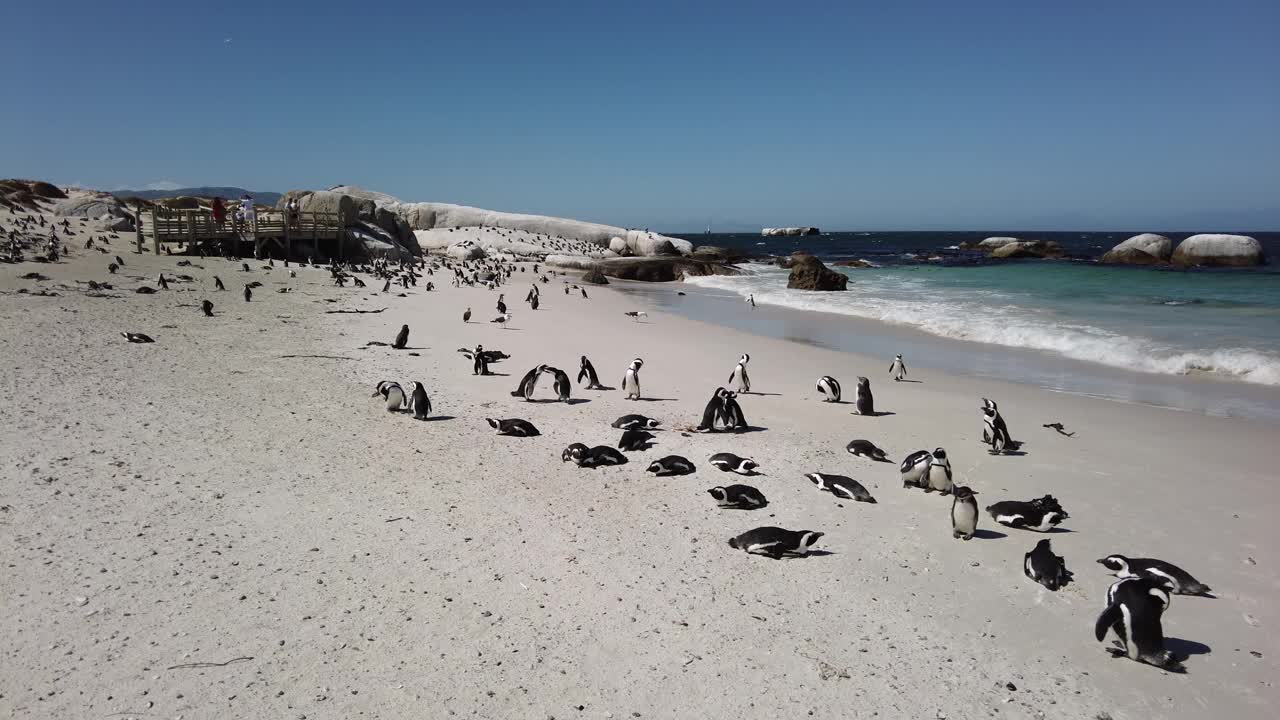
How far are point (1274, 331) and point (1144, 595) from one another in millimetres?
16653

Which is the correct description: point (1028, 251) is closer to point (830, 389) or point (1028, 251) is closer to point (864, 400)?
point (830, 389)

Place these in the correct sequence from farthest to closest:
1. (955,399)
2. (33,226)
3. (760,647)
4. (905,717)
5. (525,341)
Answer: (33,226)
(525,341)
(955,399)
(760,647)
(905,717)

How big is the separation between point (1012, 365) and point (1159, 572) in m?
9.42

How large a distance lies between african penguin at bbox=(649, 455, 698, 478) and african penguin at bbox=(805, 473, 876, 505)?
1.06 metres

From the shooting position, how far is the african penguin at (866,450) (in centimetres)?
705

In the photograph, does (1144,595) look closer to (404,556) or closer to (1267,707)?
(1267,707)

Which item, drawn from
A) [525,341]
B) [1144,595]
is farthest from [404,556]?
[525,341]

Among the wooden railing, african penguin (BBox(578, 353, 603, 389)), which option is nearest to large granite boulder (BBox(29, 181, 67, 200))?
the wooden railing

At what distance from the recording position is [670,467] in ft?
20.8

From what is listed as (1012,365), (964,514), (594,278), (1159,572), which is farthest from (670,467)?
(594,278)

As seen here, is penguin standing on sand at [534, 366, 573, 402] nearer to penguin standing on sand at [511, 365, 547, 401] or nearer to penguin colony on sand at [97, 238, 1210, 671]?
penguin colony on sand at [97, 238, 1210, 671]

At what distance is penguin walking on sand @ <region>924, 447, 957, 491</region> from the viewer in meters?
6.11

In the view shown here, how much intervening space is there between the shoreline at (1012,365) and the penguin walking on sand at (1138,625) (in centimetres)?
694

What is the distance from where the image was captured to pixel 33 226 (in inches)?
981
